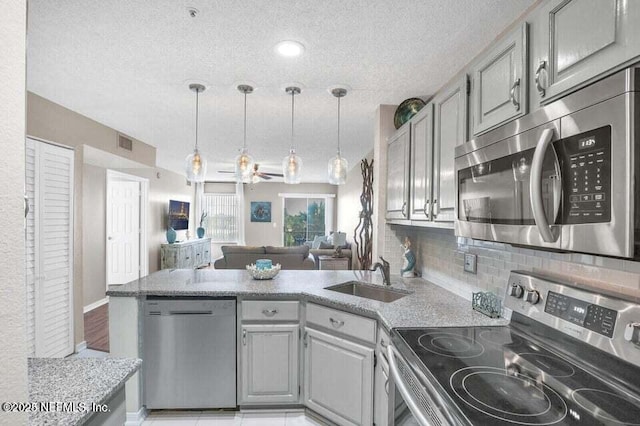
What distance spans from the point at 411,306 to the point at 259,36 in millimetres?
1743

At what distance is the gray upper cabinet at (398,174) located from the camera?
2.31 metres

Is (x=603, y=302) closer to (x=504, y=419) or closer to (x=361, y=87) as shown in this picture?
(x=504, y=419)

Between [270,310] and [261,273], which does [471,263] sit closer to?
[270,310]

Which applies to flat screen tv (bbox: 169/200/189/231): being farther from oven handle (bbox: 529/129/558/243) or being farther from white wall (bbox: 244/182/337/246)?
oven handle (bbox: 529/129/558/243)

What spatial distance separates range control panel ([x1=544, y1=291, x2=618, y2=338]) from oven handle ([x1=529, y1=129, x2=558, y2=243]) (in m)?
0.37

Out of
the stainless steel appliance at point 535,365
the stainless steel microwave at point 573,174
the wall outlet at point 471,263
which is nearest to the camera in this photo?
the stainless steel microwave at point 573,174

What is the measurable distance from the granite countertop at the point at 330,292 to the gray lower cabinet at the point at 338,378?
0.24 metres

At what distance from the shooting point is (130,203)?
19.0 feet

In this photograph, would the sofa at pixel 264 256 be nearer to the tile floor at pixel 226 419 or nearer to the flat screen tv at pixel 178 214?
the tile floor at pixel 226 419

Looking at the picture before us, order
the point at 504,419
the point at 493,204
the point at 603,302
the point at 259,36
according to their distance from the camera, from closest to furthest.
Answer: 1. the point at 504,419
2. the point at 603,302
3. the point at 493,204
4. the point at 259,36

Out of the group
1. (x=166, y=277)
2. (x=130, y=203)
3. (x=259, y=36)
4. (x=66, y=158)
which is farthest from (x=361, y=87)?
(x=130, y=203)

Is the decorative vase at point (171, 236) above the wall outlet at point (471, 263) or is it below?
below

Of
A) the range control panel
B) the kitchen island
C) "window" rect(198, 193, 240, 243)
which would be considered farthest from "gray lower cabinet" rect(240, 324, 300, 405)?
"window" rect(198, 193, 240, 243)

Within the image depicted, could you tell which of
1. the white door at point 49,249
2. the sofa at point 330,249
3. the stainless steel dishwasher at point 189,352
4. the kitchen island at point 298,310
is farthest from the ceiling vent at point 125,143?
the sofa at point 330,249
